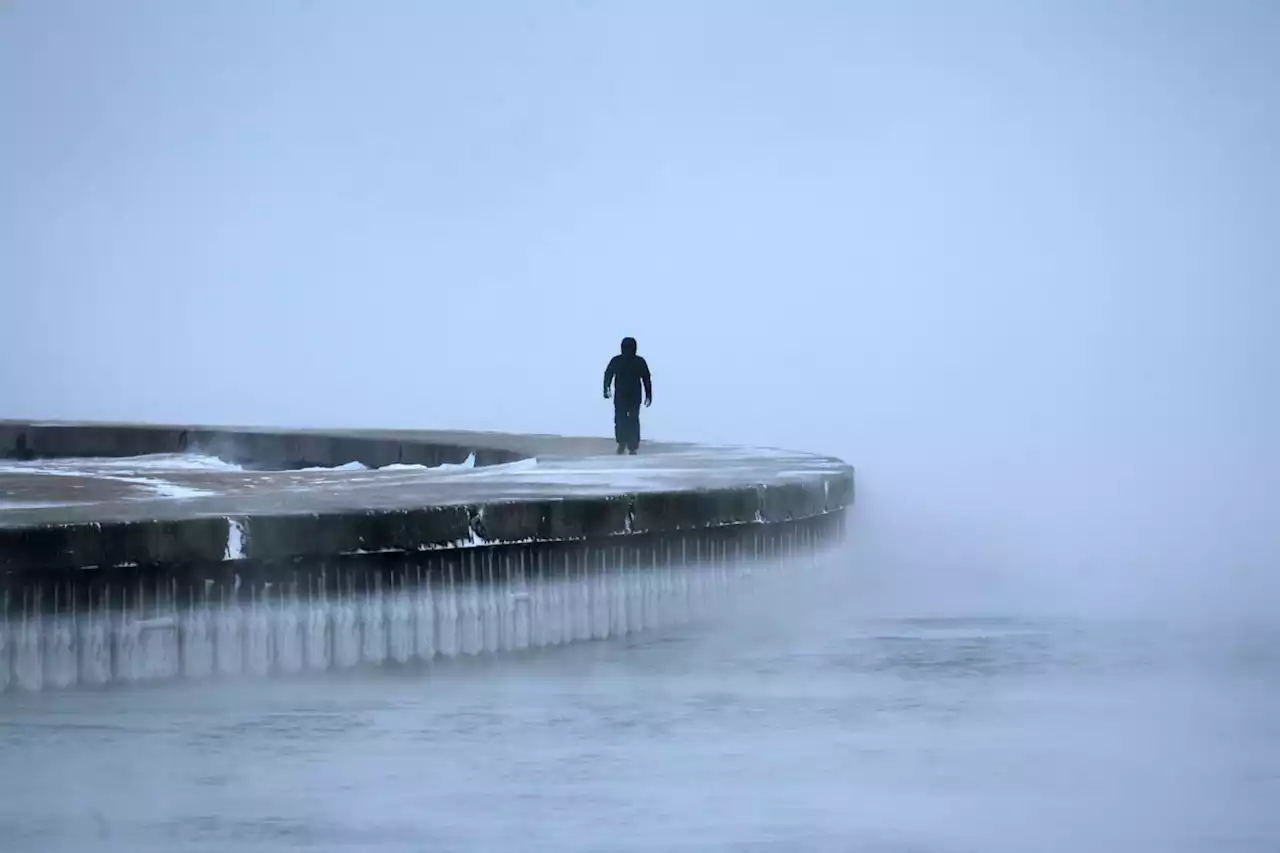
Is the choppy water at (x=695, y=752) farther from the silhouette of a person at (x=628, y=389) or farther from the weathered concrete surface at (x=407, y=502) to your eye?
the silhouette of a person at (x=628, y=389)

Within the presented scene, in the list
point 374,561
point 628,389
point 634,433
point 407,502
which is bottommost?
point 374,561

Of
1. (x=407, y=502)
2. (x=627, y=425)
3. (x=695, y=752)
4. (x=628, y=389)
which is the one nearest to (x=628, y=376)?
(x=628, y=389)

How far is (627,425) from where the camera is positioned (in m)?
14.4

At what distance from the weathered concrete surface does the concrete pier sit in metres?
0.01

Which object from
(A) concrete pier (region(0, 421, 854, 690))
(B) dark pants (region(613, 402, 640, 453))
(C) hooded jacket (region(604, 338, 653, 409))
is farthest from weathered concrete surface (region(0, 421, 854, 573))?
(C) hooded jacket (region(604, 338, 653, 409))

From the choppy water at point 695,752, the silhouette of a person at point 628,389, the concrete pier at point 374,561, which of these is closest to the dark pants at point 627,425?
the silhouette of a person at point 628,389

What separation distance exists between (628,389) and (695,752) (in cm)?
737

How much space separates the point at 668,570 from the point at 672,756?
129 inches

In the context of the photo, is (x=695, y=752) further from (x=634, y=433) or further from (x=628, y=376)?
(x=634, y=433)

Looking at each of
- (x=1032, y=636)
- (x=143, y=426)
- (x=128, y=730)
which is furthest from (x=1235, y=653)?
(x=143, y=426)

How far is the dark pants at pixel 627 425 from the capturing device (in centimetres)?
1428

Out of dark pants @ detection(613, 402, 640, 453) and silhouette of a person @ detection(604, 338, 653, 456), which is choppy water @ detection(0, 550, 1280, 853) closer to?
silhouette of a person @ detection(604, 338, 653, 456)

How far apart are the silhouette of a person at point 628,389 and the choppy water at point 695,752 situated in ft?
14.8

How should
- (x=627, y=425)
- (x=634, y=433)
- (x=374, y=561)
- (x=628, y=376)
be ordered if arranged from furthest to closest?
(x=634, y=433), (x=627, y=425), (x=628, y=376), (x=374, y=561)
